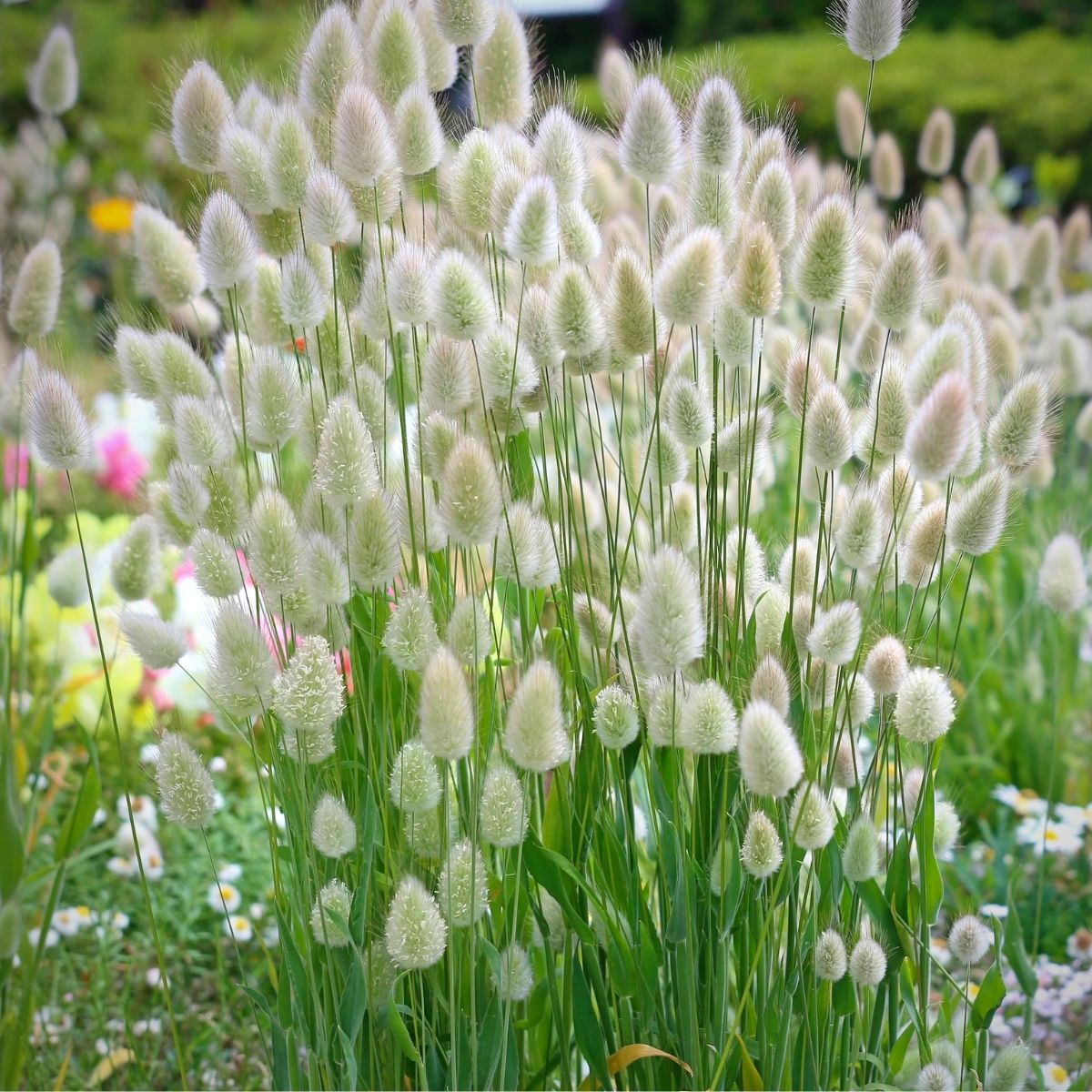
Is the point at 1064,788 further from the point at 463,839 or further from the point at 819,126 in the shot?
the point at 819,126

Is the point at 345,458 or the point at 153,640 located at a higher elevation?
the point at 345,458

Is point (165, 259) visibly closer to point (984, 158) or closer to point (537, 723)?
point (537, 723)

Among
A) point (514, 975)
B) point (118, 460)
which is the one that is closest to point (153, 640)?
point (514, 975)

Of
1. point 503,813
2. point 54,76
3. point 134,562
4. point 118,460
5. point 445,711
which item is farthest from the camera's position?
point 118,460

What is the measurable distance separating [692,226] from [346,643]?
1.82ft

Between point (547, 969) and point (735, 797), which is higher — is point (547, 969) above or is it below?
below

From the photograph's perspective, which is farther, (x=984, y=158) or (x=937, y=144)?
(x=984, y=158)

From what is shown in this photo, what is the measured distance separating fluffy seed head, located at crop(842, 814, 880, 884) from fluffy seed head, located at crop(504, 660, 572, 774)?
346mm

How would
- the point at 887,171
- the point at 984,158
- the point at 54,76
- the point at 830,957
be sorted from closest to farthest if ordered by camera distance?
the point at 830,957 → the point at 54,76 → the point at 887,171 → the point at 984,158

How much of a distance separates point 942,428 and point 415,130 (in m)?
0.57

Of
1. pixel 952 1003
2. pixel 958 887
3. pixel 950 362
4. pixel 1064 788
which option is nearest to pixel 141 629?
pixel 950 362

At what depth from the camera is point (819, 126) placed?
8.94 m

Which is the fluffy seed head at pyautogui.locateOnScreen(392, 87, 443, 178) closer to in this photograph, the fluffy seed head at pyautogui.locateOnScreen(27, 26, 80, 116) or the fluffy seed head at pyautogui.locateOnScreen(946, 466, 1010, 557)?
the fluffy seed head at pyautogui.locateOnScreen(946, 466, 1010, 557)

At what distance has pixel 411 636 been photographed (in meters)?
1.11
